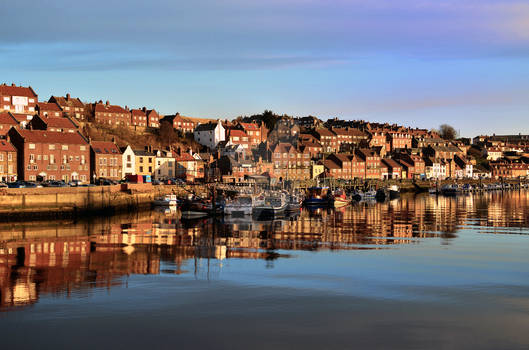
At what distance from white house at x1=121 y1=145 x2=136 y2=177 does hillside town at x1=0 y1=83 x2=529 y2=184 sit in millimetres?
152

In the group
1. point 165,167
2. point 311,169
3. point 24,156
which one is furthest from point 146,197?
point 311,169

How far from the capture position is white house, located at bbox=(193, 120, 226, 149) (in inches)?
4796

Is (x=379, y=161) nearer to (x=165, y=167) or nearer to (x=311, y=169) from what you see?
(x=311, y=169)

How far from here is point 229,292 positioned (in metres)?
21.8

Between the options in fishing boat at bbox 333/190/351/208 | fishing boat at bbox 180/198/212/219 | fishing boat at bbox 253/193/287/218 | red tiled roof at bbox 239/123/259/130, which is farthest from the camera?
red tiled roof at bbox 239/123/259/130

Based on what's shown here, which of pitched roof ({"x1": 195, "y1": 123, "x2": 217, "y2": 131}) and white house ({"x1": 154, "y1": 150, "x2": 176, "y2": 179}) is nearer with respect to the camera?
white house ({"x1": 154, "y1": 150, "x2": 176, "y2": 179})

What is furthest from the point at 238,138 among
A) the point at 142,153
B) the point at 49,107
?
the point at 49,107

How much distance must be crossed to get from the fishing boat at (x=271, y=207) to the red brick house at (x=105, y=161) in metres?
28.0

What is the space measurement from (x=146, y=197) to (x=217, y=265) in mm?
43585

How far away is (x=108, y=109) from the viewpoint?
114438 millimetres

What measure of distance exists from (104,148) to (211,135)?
4378cm

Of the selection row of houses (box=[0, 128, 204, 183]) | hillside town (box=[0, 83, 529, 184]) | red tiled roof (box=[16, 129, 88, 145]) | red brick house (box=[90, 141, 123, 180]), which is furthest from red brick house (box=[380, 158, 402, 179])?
red tiled roof (box=[16, 129, 88, 145])

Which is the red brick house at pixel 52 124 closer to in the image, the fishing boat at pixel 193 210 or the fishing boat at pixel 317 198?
the fishing boat at pixel 193 210

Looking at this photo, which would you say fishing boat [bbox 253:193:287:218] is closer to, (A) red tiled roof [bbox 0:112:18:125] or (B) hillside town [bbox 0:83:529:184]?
(B) hillside town [bbox 0:83:529:184]
